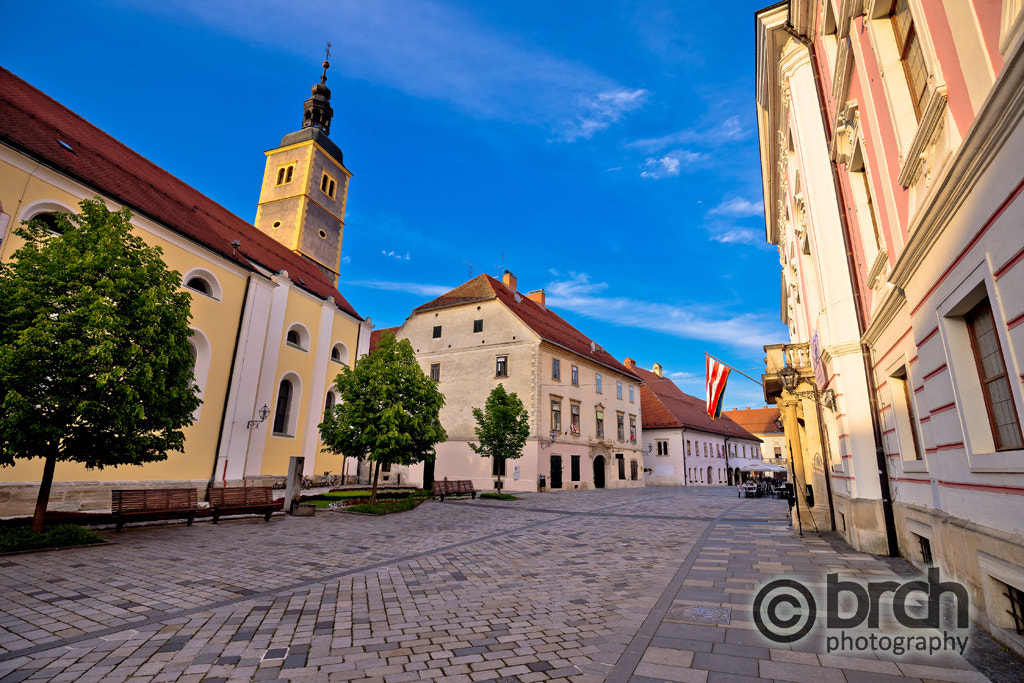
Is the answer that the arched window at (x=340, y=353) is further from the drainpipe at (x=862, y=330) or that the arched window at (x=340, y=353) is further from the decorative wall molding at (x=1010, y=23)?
the decorative wall molding at (x=1010, y=23)

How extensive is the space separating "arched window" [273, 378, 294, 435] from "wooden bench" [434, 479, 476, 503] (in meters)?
8.54

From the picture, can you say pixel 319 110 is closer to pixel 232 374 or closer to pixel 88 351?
pixel 232 374

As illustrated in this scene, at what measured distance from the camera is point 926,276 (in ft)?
17.6

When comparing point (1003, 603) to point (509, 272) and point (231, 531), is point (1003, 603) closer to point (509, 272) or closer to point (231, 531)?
point (231, 531)

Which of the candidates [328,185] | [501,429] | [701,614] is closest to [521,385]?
[501,429]

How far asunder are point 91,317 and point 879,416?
1568cm

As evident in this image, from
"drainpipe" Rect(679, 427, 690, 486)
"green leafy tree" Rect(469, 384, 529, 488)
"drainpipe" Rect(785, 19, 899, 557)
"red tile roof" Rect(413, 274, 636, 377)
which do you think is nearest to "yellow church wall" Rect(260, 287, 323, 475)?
"green leafy tree" Rect(469, 384, 529, 488)

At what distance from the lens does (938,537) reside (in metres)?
5.62

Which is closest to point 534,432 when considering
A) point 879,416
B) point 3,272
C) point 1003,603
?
point 879,416

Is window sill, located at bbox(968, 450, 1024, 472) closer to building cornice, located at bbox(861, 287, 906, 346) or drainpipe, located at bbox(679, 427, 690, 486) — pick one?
building cornice, located at bbox(861, 287, 906, 346)

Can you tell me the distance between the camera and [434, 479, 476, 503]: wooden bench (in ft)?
76.0

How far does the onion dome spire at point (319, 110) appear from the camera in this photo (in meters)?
43.3

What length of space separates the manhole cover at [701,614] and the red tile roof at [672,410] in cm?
3920

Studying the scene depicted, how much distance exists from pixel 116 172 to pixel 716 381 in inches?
954
